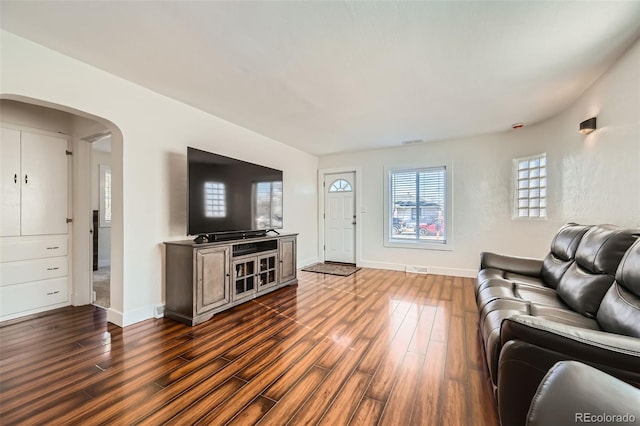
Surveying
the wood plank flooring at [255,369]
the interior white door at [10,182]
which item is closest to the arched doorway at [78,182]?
the interior white door at [10,182]

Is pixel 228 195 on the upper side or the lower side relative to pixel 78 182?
lower

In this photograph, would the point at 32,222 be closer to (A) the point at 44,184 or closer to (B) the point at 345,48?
(A) the point at 44,184

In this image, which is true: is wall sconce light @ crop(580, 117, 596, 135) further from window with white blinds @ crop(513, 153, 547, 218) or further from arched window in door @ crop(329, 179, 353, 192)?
arched window in door @ crop(329, 179, 353, 192)

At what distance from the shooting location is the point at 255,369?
6.21ft

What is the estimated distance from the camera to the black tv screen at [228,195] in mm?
2916

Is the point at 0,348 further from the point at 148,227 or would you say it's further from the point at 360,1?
the point at 360,1

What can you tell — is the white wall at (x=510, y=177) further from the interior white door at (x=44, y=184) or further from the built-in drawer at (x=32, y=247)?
the built-in drawer at (x=32, y=247)

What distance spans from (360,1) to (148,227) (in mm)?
2733

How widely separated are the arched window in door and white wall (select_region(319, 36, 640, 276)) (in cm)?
34

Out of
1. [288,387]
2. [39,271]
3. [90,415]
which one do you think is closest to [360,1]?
[288,387]

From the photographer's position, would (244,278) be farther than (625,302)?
Yes

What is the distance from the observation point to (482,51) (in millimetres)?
2125

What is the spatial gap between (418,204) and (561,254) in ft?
8.93

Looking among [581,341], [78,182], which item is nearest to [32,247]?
[78,182]
